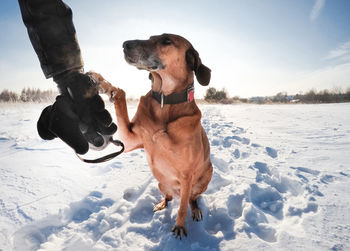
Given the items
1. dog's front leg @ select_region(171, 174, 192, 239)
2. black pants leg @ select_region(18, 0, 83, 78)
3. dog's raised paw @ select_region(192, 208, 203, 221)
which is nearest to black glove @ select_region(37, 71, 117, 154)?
black pants leg @ select_region(18, 0, 83, 78)

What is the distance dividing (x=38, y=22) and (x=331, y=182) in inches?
116

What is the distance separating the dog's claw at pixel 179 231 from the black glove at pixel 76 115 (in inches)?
39.1

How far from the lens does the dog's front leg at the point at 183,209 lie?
1599 mm

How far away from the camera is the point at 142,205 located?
200 centimetres

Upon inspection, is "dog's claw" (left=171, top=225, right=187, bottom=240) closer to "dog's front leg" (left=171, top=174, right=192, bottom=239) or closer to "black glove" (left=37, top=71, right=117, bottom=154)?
"dog's front leg" (left=171, top=174, right=192, bottom=239)

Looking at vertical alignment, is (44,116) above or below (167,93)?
below

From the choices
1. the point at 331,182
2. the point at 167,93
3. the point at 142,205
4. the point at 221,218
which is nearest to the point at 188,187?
the point at 221,218

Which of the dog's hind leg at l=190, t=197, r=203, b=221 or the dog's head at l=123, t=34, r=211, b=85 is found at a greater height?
the dog's head at l=123, t=34, r=211, b=85

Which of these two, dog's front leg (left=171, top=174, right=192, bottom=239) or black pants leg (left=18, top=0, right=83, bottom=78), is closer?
black pants leg (left=18, top=0, right=83, bottom=78)

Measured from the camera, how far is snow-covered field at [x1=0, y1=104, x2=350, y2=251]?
142 cm

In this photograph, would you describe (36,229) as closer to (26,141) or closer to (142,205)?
(142,205)

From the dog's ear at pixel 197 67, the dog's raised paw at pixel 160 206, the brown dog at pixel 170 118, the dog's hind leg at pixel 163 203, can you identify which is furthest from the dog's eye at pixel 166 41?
the dog's raised paw at pixel 160 206

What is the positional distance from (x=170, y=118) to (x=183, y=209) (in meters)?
0.80

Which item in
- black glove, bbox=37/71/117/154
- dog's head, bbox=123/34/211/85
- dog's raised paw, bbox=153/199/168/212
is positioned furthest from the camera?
dog's raised paw, bbox=153/199/168/212
